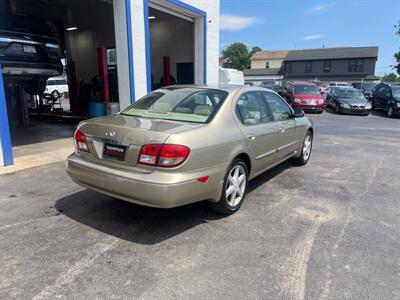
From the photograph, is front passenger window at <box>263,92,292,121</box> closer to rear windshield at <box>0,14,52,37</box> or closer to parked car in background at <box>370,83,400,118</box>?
rear windshield at <box>0,14,52,37</box>

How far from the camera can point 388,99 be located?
16.9 meters

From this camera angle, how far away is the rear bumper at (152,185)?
304 cm

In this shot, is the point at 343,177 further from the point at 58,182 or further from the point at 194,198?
the point at 58,182

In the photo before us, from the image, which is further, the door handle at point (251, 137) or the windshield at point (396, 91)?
the windshield at point (396, 91)

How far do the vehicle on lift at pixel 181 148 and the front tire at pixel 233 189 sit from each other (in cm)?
1

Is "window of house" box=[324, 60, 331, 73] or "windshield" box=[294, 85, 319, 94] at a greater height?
"window of house" box=[324, 60, 331, 73]

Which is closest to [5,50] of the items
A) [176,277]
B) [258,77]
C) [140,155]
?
[140,155]

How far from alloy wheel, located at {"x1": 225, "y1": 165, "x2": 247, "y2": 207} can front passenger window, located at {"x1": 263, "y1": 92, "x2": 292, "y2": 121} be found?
134 centimetres

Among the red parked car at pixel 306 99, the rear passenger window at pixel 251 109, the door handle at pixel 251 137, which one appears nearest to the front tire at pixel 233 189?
the door handle at pixel 251 137

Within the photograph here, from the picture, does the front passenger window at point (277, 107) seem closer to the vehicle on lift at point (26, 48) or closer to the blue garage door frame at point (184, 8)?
the blue garage door frame at point (184, 8)

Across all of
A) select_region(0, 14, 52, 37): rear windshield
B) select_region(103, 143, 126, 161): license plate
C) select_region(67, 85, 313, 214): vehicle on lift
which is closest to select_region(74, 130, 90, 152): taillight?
select_region(67, 85, 313, 214): vehicle on lift

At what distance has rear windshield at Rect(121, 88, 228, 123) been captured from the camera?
148 inches

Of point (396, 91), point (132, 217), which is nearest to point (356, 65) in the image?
point (396, 91)

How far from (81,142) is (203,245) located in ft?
5.95
